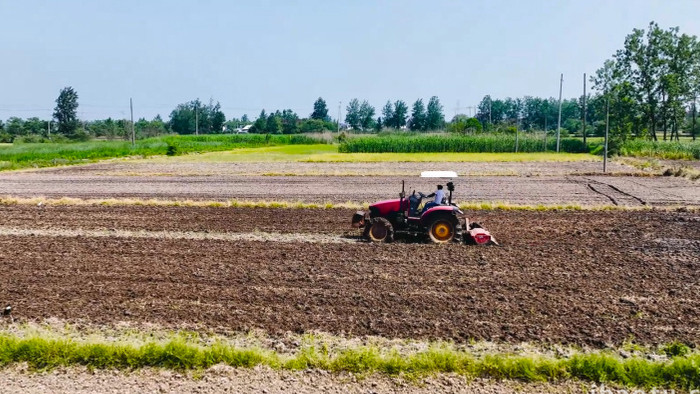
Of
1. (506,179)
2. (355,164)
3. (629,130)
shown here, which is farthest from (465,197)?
(629,130)

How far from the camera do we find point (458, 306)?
26.8 feet

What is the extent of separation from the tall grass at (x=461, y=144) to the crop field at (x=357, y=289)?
3902cm

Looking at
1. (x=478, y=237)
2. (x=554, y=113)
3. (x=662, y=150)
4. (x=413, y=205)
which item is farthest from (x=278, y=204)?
(x=554, y=113)

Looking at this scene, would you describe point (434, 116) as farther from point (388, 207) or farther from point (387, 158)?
point (388, 207)

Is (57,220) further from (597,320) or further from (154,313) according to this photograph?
(597,320)

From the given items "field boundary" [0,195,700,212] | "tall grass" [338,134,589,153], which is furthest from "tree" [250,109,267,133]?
"field boundary" [0,195,700,212]

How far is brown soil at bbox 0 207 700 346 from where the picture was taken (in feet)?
24.8

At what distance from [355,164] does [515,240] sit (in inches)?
1047

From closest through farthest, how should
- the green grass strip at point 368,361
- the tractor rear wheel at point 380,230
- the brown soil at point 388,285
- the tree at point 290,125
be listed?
the green grass strip at point 368,361 < the brown soil at point 388,285 < the tractor rear wheel at point 380,230 < the tree at point 290,125

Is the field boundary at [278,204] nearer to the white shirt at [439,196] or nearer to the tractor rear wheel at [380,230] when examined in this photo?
the tractor rear wheel at [380,230]

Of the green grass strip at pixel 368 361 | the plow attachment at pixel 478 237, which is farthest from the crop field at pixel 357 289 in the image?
the plow attachment at pixel 478 237

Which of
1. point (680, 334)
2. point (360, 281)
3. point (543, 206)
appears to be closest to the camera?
point (680, 334)

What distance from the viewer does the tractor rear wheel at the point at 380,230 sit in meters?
12.1

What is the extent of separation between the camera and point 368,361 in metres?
6.36
